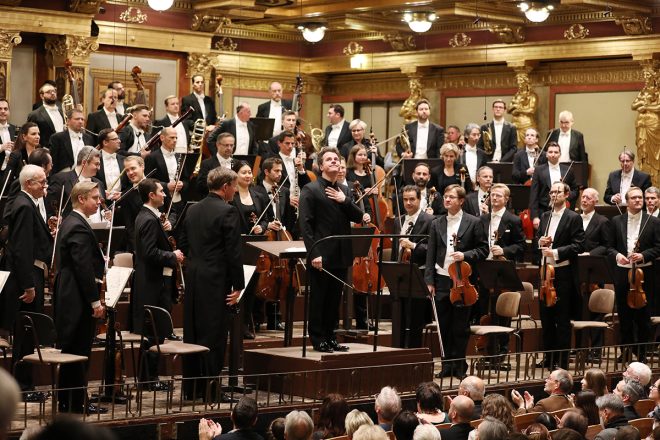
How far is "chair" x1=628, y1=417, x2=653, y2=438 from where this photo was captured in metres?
5.25

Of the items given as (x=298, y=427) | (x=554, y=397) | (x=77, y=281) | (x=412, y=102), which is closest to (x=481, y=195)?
(x=554, y=397)

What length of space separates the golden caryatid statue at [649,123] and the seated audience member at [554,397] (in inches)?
248

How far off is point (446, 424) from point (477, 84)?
934 cm

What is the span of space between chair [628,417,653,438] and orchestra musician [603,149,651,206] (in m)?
4.47

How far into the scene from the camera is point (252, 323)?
7465 millimetres

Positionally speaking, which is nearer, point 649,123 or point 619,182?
point 619,182

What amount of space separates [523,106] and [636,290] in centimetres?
504

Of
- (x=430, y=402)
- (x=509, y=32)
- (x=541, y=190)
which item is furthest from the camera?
(x=509, y=32)

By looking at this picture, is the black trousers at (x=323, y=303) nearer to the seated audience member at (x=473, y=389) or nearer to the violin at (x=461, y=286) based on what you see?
the violin at (x=461, y=286)

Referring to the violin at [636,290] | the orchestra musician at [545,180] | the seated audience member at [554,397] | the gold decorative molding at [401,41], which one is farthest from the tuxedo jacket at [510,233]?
the gold decorative molding at [401,41]

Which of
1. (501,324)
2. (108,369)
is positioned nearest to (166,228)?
(108,369)

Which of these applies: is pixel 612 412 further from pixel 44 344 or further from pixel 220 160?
pixel 220 160

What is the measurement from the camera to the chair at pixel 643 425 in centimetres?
525

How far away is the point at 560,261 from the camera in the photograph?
7.88 m
